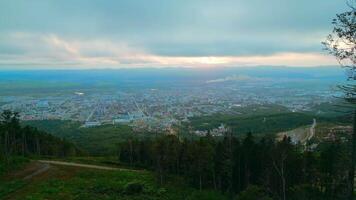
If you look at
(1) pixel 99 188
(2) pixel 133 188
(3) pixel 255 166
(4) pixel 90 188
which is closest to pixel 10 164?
(4) pixel 90 188

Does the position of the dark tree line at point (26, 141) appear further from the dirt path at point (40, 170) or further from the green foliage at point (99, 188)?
the green foliage at point (99, 188)

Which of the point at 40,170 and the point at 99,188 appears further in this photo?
the point at 40,170

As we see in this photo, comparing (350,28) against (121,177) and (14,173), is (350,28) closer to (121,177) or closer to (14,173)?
(121,177)

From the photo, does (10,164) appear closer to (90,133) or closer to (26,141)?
(26,141)

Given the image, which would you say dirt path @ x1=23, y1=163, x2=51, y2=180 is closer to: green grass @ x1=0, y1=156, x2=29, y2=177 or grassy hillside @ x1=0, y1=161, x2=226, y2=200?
grassy hillside @ x1=0, y1=161, x2=226, y2=200

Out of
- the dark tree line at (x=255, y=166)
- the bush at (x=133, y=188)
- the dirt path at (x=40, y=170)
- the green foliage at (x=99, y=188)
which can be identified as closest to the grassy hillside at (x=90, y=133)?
the dirt path at (x=40, y=170)
